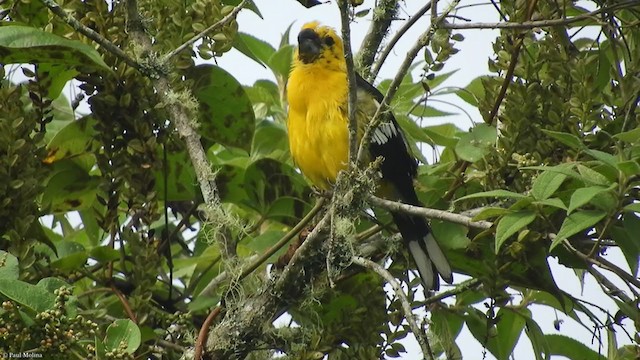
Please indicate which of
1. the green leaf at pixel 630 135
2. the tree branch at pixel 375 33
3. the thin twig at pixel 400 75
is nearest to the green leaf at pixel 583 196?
the green leaf at pixel 630 135

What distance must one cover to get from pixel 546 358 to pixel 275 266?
97cm

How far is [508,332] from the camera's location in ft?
10.7

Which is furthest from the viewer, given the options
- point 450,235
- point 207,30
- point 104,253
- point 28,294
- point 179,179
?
point 179,179

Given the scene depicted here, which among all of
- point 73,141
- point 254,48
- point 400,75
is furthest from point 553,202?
point 254,48

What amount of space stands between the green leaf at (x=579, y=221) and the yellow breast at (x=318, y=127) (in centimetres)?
170

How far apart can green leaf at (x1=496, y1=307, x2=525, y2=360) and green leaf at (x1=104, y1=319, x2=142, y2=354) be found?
134 cm

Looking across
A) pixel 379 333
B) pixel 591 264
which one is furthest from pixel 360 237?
pixel 591 264

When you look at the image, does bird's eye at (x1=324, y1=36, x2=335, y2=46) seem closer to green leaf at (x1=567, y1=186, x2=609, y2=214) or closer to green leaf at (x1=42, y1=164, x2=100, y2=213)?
green leaf at (x1=42, y1=164, x2=100, y2=213)

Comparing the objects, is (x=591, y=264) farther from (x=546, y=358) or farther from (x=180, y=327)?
(x=180, y=327)

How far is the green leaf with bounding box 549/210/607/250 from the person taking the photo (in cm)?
223

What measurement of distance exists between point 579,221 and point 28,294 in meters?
1.29

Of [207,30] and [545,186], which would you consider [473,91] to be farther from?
[545,186]

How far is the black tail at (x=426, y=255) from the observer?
3232mm

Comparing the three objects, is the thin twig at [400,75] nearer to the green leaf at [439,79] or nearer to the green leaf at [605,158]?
the green leaf at [605,158]
